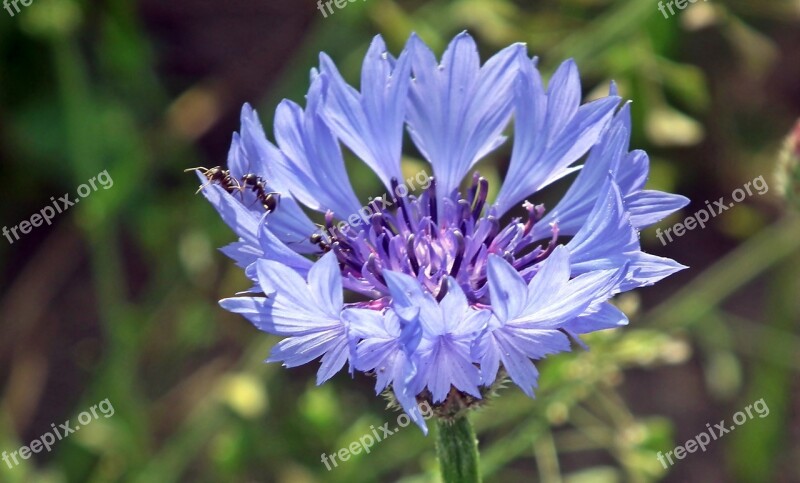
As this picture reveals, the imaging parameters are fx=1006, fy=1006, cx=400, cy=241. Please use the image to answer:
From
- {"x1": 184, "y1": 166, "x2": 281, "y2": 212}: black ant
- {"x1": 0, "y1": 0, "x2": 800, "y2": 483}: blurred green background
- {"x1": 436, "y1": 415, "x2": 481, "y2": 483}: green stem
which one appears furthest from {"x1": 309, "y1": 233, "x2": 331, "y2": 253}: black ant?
{"x1": 0, "y1": 0, "x2": 800, "y2": 483}: blurred green background

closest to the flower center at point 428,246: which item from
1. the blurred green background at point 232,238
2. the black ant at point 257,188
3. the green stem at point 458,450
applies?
the black ant at point 257,188

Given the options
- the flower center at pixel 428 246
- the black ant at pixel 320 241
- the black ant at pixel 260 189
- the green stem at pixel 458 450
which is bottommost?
the green stem at pixel 458 450

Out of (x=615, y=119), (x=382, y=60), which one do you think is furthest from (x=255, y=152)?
(x=615, y=119)

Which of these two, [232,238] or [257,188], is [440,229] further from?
[232,238]

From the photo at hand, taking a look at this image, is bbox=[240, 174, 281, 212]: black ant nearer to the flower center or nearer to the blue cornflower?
the blue cornflower

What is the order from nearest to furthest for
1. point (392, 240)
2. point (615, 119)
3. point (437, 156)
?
point (615, 119) → point (392, 240) → point (437, 156)

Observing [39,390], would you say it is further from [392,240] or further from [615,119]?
[615,119]

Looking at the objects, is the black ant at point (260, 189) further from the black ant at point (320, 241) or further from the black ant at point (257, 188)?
the black ant at point (320, 241)
